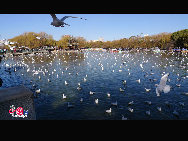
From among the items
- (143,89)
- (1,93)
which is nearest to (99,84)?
(143,89)

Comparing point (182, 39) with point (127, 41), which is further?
point (127, 41)

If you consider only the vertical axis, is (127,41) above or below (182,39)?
above

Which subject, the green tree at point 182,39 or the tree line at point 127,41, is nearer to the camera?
the green tree at point 182,39

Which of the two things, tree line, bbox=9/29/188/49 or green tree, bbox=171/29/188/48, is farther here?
tree line, bbox=9/29/188/49

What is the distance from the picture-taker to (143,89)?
57.7 ft
